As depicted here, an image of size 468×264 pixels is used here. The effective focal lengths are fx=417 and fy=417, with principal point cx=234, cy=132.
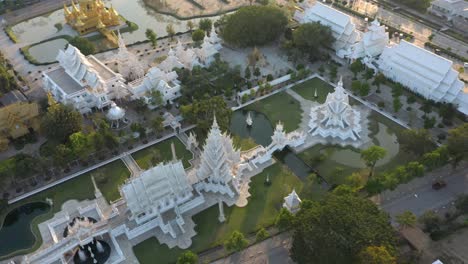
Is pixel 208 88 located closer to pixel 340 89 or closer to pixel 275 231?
pixel 340 89

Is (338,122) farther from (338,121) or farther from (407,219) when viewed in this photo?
(407,219)

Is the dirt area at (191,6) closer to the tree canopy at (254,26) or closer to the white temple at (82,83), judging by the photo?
the tree canopy at (254,26)

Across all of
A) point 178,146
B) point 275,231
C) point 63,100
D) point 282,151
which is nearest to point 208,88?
point 178,146

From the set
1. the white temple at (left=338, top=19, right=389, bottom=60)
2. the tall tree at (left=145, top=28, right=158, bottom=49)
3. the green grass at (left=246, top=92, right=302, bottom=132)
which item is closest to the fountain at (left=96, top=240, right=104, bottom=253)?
the green grass at (left=246, top=92, right=302, bottom=132)

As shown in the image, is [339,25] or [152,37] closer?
[339,25]

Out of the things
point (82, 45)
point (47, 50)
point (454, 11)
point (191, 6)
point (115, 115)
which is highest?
point (454, 11)

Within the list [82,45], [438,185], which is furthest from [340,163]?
[82,45]
